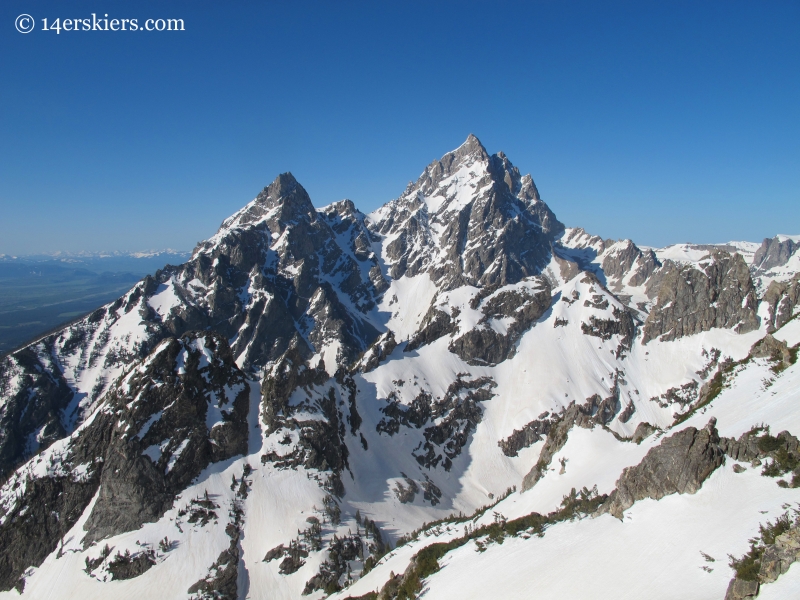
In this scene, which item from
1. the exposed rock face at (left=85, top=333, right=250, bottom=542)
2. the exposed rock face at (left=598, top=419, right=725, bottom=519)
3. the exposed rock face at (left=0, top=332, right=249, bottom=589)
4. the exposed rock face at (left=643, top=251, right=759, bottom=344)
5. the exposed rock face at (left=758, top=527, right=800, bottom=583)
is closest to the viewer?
the exposed rock face at (left=758, top=527, right=800, bottom=583)

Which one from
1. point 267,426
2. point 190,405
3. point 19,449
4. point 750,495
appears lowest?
point 19,449

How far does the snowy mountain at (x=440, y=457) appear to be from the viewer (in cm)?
3481

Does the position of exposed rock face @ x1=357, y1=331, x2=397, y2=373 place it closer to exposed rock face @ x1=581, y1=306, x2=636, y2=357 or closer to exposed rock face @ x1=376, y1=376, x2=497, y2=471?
exposed rock face @ x1=376, y1=376, x2=497, y2=471

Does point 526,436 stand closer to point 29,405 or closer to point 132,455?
point 132,455

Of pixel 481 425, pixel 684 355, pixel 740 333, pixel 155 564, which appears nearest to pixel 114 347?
pixel 155 564

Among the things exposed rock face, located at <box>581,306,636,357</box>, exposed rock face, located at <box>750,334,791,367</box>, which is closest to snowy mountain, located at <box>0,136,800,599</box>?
exposed rock face, located at <box>750,334,791,367</box>

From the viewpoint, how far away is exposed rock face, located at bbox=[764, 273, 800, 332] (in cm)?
11831

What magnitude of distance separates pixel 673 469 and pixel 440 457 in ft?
274

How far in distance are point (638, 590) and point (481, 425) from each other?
98.4 metres

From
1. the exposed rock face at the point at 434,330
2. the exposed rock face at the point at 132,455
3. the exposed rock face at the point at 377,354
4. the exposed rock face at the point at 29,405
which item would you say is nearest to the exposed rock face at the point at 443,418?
the exposed rock face at the point at 377,354

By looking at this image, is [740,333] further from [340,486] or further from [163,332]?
[163,332]

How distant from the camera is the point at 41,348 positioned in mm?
170375

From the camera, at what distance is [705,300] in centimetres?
13688

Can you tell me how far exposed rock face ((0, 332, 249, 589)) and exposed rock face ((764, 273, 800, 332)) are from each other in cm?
15023
